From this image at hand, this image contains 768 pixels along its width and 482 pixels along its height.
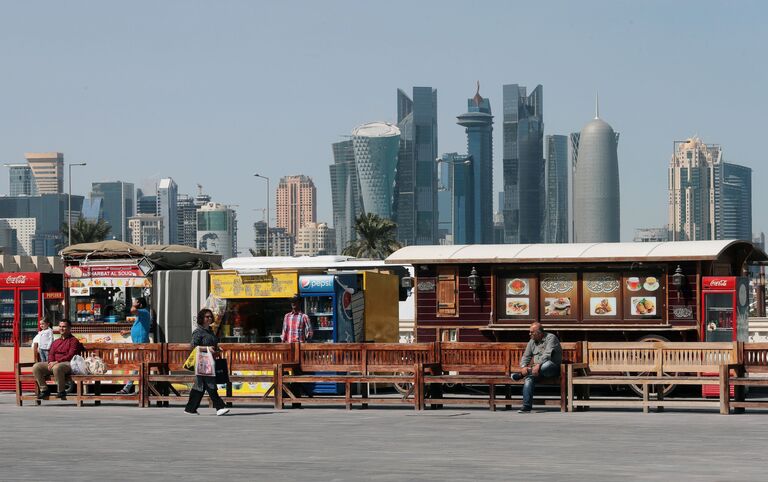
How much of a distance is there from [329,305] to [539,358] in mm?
6495

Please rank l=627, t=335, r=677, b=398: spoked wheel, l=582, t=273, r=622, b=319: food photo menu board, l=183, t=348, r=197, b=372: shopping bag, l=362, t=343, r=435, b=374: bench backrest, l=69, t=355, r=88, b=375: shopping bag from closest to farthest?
l=183, t=348, r=197, b=372: shopping bag < l=362, t=343, r=435, b=374: bench backrest < l=69, t=355, r=88, b=375: shopping bag < l=627, t=335, r=677, b=398: spoked wheel < l=582, t=273, r=622, b=319: food photo menu board

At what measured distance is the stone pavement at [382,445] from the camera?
13.2 m

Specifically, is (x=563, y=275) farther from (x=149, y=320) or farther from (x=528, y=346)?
(x=149, y=320)

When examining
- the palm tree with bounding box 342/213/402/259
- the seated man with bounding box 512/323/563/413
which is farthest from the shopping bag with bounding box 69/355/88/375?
the palm tree with bounding box 342/213/402/259

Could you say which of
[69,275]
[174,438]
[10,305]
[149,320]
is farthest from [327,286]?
[174,438]

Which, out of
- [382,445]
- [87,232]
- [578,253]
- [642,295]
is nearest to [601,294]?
[642,295]

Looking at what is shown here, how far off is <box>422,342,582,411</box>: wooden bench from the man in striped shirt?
3.36m

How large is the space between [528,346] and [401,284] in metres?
11.7

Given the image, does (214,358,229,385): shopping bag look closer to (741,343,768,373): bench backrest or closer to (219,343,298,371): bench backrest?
(219,343,298,371): bench backrest

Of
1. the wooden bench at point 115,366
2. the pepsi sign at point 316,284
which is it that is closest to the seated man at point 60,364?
the wooden bench at point 115,366

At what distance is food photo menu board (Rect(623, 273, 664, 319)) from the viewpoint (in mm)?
27844

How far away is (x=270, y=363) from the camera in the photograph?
24.0 metres

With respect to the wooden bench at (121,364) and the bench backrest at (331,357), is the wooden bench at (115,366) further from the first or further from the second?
the bench backrest at (331,357)

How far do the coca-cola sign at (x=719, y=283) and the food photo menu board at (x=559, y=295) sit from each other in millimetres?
2506
